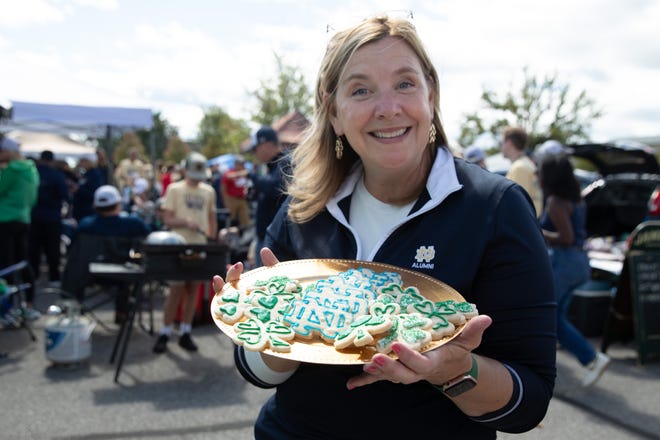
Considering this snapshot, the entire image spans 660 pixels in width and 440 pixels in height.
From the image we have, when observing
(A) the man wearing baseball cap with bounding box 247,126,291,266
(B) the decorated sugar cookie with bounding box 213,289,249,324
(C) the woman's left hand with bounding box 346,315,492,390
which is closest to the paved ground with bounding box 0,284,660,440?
(A) the man wearing baseball cap with bounding box 247,126,291,266

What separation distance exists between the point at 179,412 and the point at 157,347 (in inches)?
63.0

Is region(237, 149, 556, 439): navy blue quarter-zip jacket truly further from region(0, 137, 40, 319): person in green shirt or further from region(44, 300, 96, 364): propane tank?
region(0, 137, 40, 319): person in green shirt

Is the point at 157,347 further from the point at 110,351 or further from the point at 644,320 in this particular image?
the point at 644,320

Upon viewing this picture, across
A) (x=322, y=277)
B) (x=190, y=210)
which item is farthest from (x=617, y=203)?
(x=322, y=277)

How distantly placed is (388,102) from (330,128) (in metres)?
0.38

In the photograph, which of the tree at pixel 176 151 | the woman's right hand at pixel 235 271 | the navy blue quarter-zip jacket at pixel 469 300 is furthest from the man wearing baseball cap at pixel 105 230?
the tree at pixel 176 151

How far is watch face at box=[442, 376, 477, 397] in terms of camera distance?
1.22 m

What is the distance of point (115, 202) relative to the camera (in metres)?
6.65

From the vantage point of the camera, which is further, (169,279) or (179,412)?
(169,279)

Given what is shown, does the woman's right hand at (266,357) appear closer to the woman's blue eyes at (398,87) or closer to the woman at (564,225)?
the woman's blue eyes at (398,87)

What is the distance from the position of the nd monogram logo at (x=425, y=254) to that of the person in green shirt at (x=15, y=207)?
646 cm

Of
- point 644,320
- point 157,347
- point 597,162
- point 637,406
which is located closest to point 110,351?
point 157,347

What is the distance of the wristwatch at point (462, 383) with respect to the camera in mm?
1221

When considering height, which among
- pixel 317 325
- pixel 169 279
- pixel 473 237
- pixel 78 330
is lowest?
pixel 78 330
